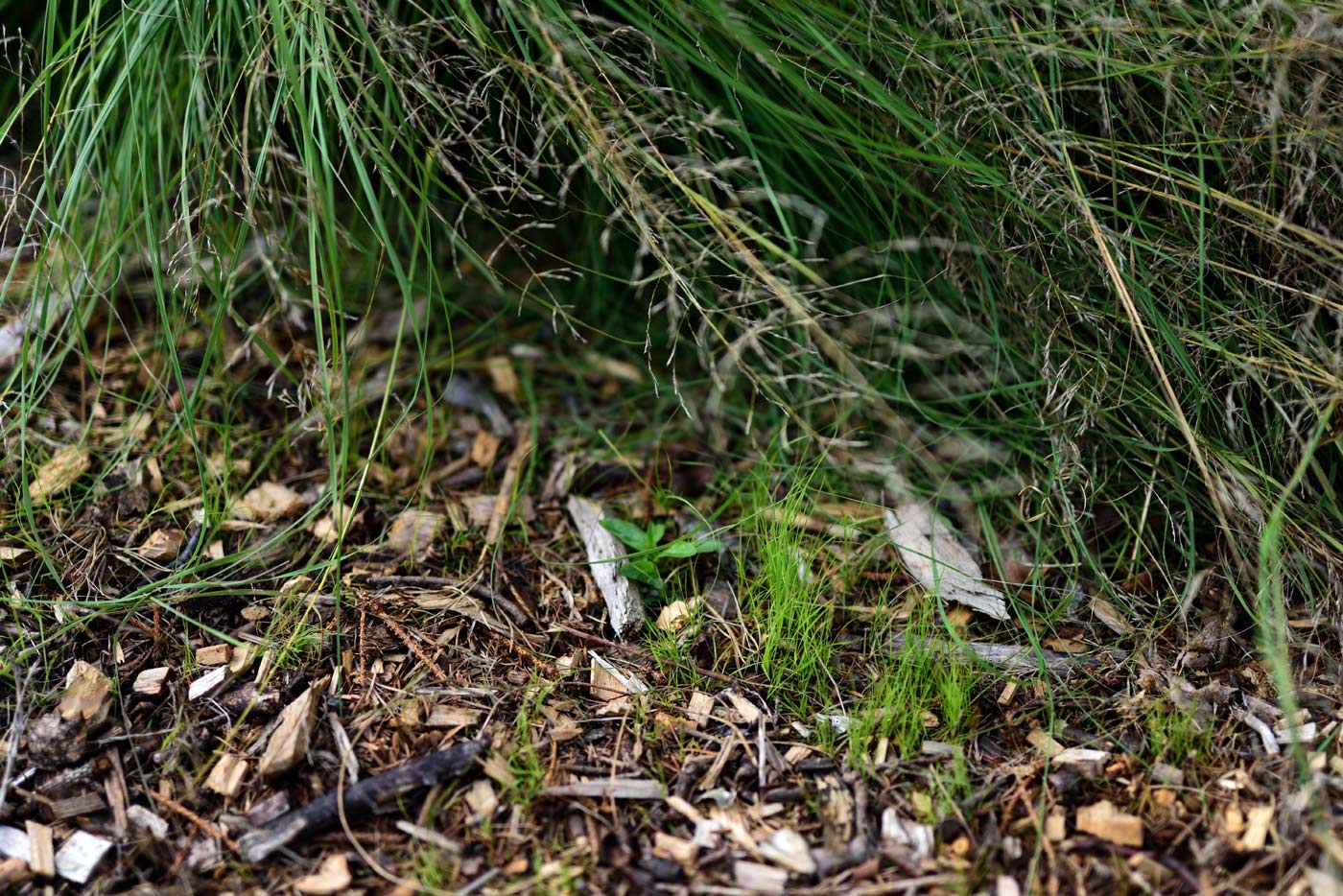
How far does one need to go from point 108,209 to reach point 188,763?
903 millimetres

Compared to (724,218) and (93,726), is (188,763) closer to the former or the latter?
(93,726)

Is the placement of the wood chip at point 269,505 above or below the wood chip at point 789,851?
below

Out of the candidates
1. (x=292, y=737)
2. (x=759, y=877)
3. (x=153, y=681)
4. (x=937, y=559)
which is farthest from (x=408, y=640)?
(x=937, y=559)

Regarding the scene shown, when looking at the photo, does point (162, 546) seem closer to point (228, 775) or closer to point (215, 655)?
point (215, 655)

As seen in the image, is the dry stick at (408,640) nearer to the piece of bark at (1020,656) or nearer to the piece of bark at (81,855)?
the piece of bark at (81,855)

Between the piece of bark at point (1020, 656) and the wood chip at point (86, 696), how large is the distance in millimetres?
1054

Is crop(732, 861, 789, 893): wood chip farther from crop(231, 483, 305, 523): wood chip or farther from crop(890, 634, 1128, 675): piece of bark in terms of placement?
crop(231, 483, 305, 523): wood chip

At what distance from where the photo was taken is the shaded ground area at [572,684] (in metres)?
1.21

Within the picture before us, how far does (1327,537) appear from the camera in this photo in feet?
4.70

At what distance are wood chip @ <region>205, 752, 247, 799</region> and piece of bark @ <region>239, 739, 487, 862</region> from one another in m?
0.08

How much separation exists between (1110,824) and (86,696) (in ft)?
4.15

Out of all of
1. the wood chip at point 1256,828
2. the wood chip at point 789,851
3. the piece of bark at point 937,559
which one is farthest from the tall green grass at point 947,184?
the wood chip at point 789,851

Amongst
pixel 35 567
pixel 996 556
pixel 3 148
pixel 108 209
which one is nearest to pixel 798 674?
pixel 996 556

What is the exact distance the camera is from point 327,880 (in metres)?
1.18
